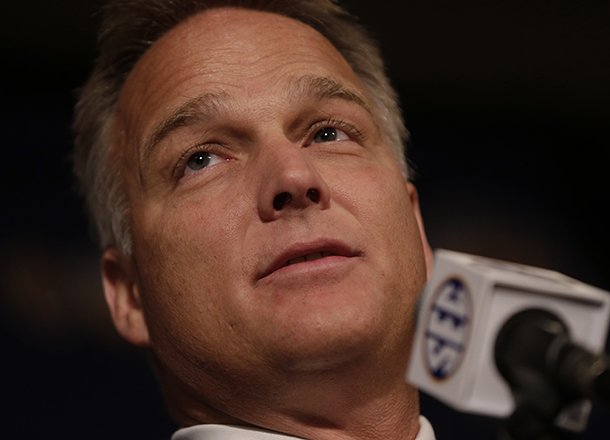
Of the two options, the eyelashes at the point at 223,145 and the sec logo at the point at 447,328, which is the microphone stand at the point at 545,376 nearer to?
the sec logo at the point at 447,328

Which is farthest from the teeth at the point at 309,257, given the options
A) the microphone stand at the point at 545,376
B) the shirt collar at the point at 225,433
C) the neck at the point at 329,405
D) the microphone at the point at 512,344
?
the microphone stand at the point at 545,376

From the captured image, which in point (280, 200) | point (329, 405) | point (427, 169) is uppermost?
point (280, 200)

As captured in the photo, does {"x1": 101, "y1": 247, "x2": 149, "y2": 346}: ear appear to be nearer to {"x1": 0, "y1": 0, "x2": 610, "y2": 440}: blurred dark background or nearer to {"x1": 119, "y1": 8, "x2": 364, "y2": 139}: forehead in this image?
{"x1": 119, "y1": 8, "x2": 364, "y2": 139}: forehead

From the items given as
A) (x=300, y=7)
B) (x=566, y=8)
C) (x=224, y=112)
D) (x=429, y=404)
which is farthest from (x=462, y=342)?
(x=566, y=8)

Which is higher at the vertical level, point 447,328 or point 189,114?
point 447,328

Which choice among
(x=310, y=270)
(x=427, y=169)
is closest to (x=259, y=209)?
(x=310, y=270)

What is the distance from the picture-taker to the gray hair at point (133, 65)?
2186mm

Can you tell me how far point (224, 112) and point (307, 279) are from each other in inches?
16.2

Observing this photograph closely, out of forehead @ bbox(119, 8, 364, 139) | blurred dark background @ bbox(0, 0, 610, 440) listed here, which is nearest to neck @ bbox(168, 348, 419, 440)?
forehead @ bbox(119, 8, 364, 139)

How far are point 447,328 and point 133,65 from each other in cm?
133

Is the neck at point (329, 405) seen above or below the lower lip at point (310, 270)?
below

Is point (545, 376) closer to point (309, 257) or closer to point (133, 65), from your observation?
point (309, 257)

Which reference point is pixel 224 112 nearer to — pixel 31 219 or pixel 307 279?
pixel 307 279

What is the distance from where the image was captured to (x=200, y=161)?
192 centimetres
